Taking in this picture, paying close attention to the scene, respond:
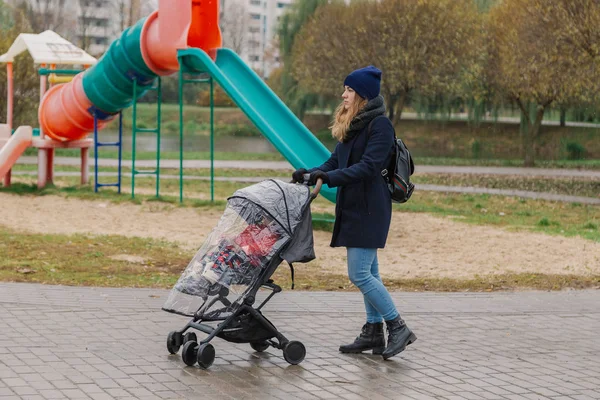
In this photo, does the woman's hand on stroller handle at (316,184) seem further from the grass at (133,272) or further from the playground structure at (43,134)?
the playground structure at (43,134)

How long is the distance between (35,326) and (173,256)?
3999 millimetres

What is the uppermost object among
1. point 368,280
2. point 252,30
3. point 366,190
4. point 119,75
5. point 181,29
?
point 252,30

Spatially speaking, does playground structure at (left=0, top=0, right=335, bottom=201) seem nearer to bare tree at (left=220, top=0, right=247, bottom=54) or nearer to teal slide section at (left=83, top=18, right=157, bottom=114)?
teal slide section at (left=83, top=18, right=157, bottom=114)

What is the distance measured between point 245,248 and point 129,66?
11583 mm

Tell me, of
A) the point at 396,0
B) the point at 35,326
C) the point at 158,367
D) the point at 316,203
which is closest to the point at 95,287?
the point at 35,326

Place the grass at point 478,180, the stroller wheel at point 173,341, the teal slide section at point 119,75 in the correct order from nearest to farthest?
1. the stroller wheel at point 173,341
2. the teal slide section at point 119,75
3. the grass at point 478,180

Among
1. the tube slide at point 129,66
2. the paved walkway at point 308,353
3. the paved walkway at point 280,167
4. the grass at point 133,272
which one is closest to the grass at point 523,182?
the paved walkway at point 280,167

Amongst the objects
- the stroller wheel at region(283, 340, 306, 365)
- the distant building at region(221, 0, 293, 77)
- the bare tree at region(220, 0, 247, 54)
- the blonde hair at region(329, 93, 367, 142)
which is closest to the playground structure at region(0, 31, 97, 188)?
the blonde hair at region(329, 93, 367, 142)

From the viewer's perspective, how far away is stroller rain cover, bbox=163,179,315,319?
619 centimetres

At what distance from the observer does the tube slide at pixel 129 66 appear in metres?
16.0

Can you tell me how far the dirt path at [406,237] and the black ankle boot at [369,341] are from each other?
370cm

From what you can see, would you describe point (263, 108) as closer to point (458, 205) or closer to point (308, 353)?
point (458, 205)

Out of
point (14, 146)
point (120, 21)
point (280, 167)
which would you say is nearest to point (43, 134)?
point (14, 146)

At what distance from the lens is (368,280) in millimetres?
6586
